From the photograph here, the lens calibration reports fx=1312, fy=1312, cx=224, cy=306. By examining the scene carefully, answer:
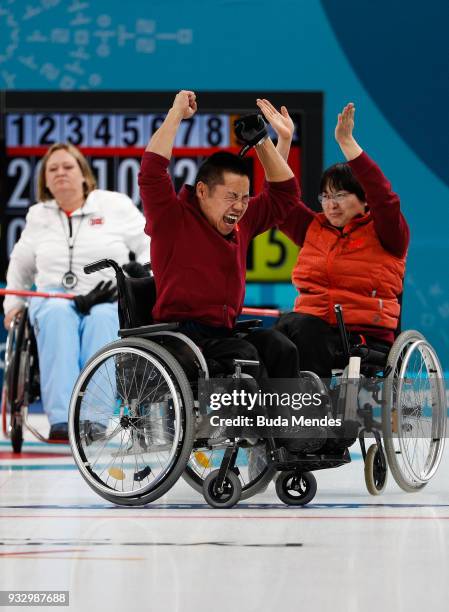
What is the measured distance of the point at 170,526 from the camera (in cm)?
300

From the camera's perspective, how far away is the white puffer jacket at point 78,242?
499 cm

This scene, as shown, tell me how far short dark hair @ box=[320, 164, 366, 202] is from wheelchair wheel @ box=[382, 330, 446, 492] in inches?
18.0

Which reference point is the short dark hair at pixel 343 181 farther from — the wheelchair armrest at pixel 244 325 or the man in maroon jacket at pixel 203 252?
the wheelchair armrest at pixel 244 325

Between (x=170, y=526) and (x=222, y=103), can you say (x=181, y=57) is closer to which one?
(x=222, y=103)

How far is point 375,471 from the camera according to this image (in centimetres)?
359

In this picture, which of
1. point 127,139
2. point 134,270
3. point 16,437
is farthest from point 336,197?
point 127,139


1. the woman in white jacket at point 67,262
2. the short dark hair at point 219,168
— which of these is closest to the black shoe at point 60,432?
the woman in white jacket at point 67,262

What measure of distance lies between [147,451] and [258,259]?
342 centimetres

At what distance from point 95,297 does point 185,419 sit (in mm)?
1819

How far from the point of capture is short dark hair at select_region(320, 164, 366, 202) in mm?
3760

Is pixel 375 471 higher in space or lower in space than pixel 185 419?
lower

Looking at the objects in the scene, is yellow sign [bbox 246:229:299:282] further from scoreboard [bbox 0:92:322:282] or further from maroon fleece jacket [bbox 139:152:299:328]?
maroon fleece jacket [bbox 139:152:299:328]

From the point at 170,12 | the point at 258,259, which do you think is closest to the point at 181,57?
the point at 170,12

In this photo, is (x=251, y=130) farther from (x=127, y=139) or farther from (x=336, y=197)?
(x=127, y=139)
